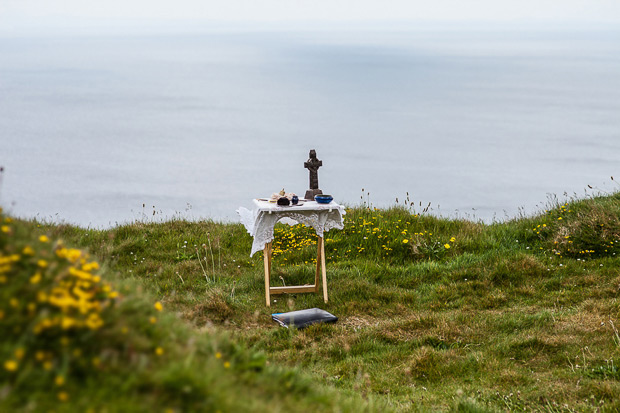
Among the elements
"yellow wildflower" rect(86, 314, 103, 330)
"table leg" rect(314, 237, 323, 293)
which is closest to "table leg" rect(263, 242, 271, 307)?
"table leg" rect(314, 237, 323, 293)

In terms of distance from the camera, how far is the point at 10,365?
1.96 m

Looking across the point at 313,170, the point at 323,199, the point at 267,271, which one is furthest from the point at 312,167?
the point at 267,271

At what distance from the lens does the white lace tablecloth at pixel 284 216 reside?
7.52m

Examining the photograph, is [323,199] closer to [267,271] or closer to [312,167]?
[312,167]

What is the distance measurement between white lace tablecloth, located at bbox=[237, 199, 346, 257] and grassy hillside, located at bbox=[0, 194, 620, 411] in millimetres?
846

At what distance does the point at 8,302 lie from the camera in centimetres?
228

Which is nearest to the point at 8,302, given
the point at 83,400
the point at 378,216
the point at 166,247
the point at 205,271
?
the point at 83,400

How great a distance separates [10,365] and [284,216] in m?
5.77

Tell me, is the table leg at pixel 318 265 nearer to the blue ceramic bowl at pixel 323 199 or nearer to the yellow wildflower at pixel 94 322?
the blue ceramic bowl at pixel 323 199

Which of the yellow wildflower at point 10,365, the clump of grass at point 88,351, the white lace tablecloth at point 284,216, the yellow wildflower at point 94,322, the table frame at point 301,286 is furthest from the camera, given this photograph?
the table frame at point 301,286

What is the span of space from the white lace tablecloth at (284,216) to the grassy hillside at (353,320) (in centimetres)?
85

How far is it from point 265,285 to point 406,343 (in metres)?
2.21

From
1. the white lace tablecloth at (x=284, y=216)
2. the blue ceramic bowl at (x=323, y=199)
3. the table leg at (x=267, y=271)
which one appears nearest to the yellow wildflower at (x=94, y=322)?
the white lace tablecloth at (x=284, y=216)

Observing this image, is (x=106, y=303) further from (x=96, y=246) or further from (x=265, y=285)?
(x=96, y=246)
